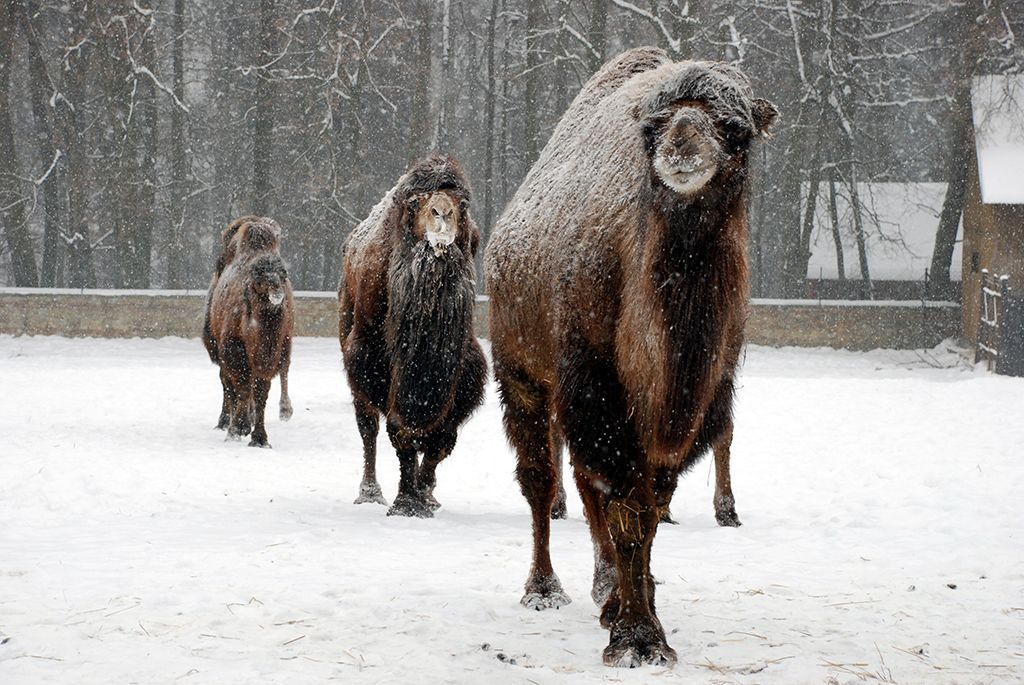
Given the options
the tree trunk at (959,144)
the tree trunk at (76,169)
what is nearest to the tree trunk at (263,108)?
the tree trunk at (76,169)

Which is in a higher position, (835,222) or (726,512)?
(835,222)

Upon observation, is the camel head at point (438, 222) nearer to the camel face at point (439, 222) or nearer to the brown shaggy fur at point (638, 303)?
the camel face at point (439, 222)

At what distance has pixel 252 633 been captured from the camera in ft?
15.6

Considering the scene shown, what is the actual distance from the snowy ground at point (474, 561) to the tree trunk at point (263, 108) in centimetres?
1649

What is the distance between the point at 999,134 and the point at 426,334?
1969 cm

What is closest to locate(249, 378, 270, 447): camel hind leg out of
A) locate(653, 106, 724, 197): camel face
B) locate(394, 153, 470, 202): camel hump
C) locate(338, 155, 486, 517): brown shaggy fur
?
locate(338, 155, 486, 517): brown shaggy fur

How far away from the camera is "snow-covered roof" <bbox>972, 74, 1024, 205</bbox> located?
22.9 meters

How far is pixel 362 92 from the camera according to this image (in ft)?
106

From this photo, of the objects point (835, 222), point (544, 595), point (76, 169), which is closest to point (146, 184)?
point (76, 169)

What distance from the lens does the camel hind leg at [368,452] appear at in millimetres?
9008

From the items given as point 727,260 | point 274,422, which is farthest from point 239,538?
point 274,422

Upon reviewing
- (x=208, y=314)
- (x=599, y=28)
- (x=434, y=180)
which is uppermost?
(x=599, y=28)

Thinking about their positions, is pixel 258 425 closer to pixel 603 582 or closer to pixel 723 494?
pixel 723 494

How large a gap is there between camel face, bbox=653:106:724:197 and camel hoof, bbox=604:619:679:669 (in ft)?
5.56
